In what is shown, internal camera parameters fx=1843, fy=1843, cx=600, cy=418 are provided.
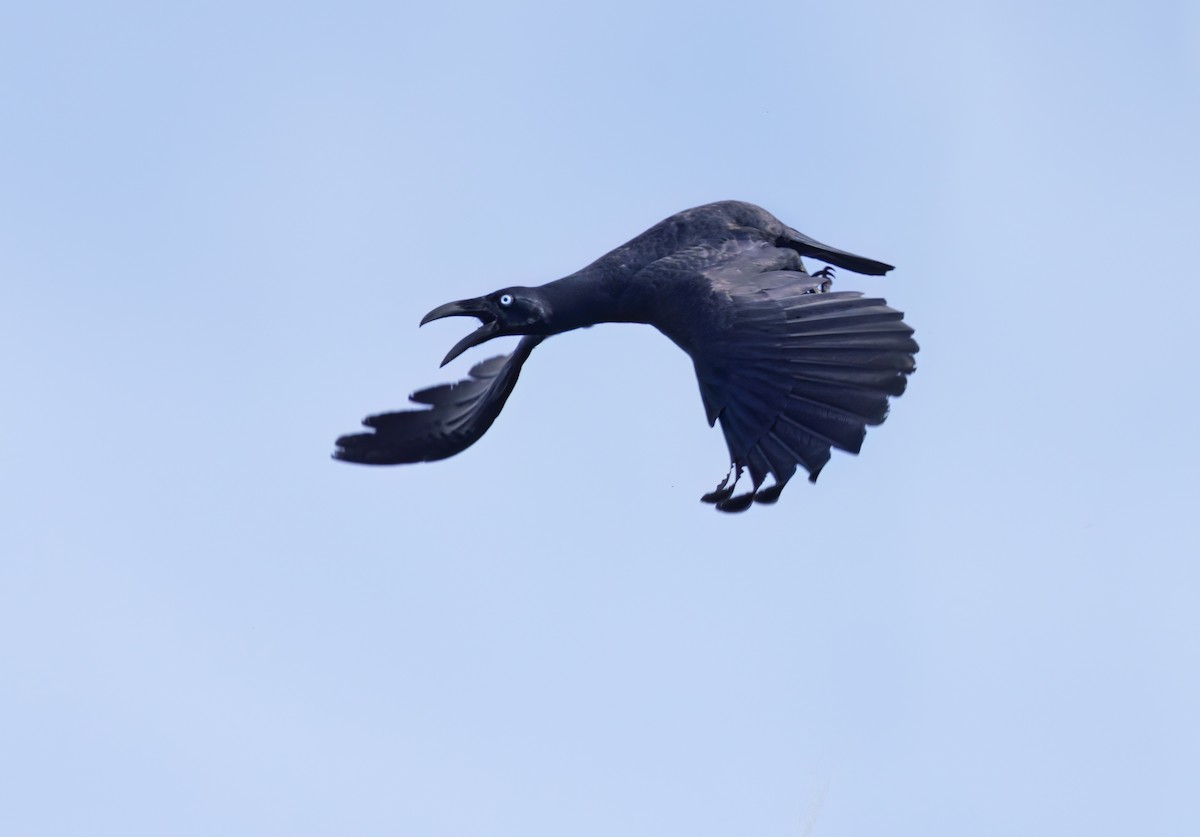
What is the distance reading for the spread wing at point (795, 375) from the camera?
13836 millimetres

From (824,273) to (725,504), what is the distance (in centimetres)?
330

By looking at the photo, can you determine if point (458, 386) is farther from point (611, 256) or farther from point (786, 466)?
point (786, 466)

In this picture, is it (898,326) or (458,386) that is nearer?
(898,326)

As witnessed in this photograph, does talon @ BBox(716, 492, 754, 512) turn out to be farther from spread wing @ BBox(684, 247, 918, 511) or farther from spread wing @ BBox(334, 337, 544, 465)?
spread wing @ BBox(334, 337, 544, 465)

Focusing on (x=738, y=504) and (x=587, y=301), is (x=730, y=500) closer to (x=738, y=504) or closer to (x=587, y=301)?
(x=738, y=504)

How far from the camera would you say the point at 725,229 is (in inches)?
631

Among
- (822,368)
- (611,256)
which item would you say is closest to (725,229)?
(611,256)

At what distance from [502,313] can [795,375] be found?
3309 mm

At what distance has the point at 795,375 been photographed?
1409 centimetres

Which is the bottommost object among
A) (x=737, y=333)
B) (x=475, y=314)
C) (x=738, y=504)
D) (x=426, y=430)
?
(x=426, y=430)

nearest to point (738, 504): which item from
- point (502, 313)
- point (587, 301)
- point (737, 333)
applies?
point (737, 333)

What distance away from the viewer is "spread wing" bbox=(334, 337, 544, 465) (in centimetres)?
1772

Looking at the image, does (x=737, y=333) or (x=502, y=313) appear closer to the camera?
(x=737, y=333)

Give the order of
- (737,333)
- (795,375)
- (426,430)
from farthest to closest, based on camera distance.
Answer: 1. (426,430)
2. (737,333)
3. (795,375)
